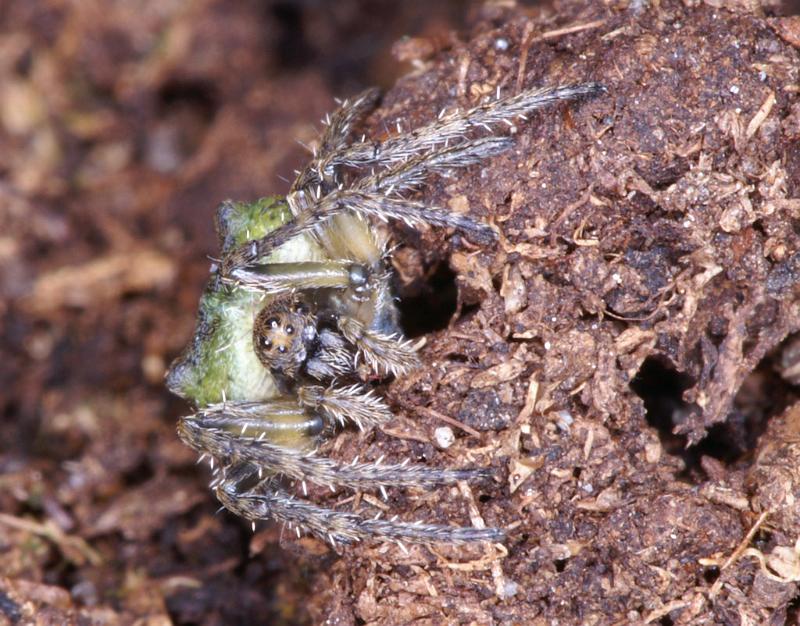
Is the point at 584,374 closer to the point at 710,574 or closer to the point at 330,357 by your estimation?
the point at 710,574

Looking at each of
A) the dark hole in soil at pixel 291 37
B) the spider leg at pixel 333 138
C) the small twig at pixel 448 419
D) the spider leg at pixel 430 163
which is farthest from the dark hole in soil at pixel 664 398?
the dark hole in soil at pixel 291 37

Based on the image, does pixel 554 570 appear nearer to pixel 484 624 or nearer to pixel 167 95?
pixel 484 624

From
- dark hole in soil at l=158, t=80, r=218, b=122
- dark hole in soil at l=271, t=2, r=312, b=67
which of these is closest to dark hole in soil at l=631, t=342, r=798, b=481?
dark hole in soil at l=271, t=2, r=312, b=67

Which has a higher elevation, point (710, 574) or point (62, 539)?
point (62, 539)

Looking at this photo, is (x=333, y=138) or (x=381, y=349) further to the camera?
(x=333, y=138)

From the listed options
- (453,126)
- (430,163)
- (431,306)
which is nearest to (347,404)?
(431,306)

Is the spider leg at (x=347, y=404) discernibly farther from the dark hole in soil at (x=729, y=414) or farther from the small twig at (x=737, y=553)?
the small twig at (x=737, y=553)
